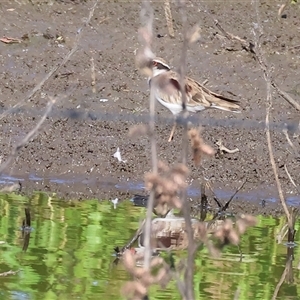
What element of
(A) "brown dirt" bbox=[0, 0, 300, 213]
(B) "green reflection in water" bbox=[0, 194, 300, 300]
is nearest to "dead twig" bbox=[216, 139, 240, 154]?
(A) "brown dirt" bbox=[0, 0, 300, 213]

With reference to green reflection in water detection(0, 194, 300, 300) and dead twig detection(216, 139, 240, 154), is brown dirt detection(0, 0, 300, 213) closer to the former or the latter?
dead twig detection(216, 139, 240, 154)

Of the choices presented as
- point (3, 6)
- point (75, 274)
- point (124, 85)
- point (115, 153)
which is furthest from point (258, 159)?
point (3, 6)

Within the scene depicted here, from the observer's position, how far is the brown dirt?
→ 8.44 meters

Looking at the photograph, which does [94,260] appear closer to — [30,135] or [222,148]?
[30,135]

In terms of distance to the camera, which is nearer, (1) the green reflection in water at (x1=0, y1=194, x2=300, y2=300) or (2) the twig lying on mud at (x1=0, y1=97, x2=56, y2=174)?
(2) the twig lying on mud at (x1=0, y1=97, x2=56, y2=174)

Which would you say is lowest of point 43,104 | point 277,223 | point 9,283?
→ point 9,283

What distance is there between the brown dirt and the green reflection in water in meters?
0.90

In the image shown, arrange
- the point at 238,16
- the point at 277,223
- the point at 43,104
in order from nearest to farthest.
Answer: the point at 277,223 → the point at 43,104 → the point at 238,16

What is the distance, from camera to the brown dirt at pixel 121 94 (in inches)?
332

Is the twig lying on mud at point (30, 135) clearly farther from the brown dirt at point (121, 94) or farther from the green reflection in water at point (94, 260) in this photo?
the brown dirt at point (121, 94)

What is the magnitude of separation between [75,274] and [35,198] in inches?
84.4

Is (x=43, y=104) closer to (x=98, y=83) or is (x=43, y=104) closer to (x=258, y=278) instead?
(x=98, y=83)

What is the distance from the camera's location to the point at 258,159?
881cm

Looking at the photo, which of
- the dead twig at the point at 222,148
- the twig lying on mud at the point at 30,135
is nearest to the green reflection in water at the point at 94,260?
the dead twig at the point at 222,148
